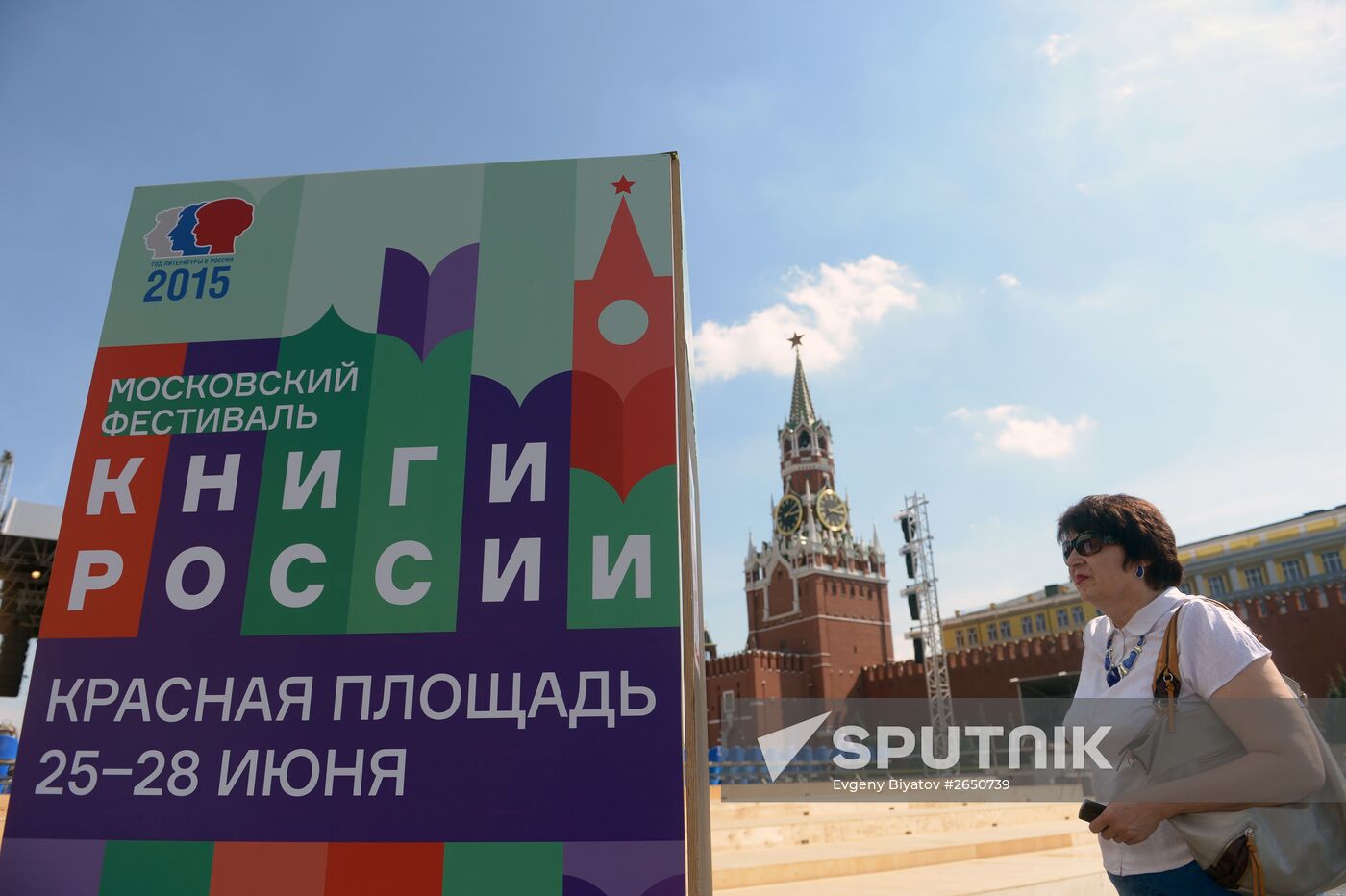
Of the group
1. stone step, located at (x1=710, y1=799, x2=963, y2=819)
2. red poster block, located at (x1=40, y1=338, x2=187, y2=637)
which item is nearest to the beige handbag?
red poster block, located at (x1=40, y1=338, x2=187, y2=637)

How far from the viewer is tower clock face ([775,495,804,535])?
155 ft

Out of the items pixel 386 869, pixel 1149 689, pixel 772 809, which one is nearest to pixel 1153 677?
pixel 1149 689

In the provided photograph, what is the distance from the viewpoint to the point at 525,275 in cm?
222

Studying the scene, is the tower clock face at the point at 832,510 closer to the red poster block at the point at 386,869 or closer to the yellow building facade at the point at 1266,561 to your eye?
the yellow building facade at the point at 1266,561

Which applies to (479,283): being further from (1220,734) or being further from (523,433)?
(1220,734)

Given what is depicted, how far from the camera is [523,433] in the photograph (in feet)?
6.88

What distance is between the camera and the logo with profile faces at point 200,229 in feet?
7.64

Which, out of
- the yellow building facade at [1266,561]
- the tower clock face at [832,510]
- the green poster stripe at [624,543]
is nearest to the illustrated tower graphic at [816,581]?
the tower clock face at [832,510]

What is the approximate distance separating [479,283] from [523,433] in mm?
487

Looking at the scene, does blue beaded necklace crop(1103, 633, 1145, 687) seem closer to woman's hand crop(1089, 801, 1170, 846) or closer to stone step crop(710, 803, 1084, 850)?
woman's hand crop(1089, 801, 1170, 846)

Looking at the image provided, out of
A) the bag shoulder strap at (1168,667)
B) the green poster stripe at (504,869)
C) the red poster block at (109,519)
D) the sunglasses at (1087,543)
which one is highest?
the red poster block at (109,519)

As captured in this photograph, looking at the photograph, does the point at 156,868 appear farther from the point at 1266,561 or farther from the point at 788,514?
the point at 788,514

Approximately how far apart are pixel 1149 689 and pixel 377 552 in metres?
1.79

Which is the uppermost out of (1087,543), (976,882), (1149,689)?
(1087,543)
